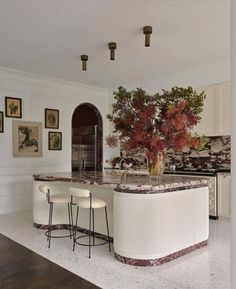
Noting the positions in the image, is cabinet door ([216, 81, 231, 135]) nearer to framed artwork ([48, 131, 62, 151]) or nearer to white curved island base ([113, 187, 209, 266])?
white curved island base ([113, 187, 209, 266])

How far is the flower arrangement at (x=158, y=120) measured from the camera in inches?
131

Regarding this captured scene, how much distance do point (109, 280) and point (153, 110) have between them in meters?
1.87

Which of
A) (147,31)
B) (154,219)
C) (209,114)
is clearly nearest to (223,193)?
(209,114)

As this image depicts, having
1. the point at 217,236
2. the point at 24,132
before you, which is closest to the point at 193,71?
the point at 217,236

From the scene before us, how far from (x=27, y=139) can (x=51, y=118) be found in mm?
750

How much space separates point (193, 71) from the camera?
5.76 meters

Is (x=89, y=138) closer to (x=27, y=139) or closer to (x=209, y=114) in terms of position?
(x=27, y=139)

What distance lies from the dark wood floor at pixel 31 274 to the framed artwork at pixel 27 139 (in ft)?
8.91

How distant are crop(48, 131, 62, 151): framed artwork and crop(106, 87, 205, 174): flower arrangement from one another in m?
3.26

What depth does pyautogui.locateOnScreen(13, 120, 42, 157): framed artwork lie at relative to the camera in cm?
598

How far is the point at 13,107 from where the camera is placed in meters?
5.94

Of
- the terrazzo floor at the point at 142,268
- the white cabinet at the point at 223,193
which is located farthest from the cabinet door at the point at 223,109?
the terrazzo floor at the point at 142,268

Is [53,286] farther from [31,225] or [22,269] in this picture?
[31,225]

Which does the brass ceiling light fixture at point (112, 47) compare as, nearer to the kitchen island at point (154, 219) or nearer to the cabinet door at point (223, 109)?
the kitchen island at point (154, 219)
